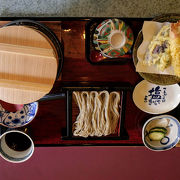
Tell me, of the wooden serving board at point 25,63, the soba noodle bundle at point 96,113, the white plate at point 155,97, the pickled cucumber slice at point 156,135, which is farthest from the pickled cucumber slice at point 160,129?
the wooden serving board at point 25,63

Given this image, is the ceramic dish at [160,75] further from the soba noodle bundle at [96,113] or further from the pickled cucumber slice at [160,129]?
the pickled cucumber slice at [160,129]

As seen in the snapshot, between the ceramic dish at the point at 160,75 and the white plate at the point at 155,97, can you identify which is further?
the white plate at the point at 155,97

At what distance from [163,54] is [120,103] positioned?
0.46m

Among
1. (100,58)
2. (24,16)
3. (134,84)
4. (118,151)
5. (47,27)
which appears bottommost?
(118,151)

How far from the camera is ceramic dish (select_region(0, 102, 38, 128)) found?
5.96 feet

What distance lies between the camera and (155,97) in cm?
187

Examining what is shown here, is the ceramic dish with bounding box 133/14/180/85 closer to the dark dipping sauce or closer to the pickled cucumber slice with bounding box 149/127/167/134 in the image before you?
the pickled cucumber slice with bounding box 149/127/167/134

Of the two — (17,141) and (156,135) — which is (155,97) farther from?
(17,141)

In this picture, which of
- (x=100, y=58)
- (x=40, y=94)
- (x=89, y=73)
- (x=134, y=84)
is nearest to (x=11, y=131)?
(x=40, y=94)

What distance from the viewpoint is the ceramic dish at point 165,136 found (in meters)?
1.86

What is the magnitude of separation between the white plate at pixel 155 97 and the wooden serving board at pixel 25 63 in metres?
0.73

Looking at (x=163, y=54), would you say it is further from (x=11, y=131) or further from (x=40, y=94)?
(x=11, y=131)

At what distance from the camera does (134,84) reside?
185 centimetres

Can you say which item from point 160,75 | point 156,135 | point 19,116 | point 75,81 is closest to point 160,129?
point 156,135
